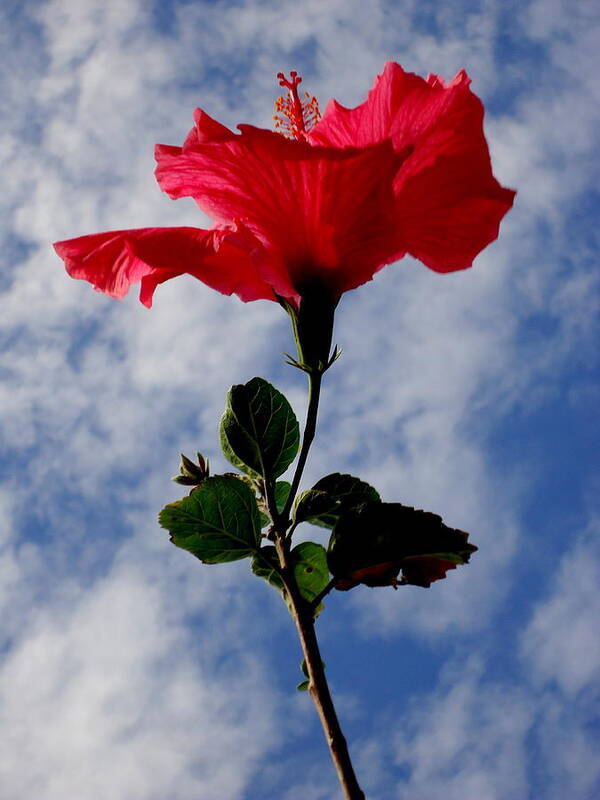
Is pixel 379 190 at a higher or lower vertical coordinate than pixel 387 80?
lower

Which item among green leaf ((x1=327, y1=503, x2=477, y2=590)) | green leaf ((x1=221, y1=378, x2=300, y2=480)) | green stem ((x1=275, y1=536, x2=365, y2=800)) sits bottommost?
green stem ((x1=275, y1=536, x2=365, y2=800))

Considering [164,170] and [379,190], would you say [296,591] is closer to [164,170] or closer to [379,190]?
[379,190]

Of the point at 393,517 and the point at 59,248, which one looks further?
the point at 59,248

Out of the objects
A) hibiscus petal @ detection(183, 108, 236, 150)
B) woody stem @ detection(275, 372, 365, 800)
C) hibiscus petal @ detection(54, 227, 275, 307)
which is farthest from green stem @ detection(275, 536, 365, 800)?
hibiscus petal @ detection(183, 108, 236, 150)

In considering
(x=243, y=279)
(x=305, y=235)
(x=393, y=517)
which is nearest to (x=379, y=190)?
(x=305, y=235)

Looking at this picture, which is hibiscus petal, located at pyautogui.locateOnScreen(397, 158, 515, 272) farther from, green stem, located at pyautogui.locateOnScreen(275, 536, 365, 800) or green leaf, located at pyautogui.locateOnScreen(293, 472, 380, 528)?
green stem, located at pyautogui.locateOnScreen(275, 536, 365, 800)

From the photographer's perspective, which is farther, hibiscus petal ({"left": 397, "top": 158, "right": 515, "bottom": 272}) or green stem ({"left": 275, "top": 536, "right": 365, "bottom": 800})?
hibiscus petal ({"left": 397, "top": 158, "right": 515, "bottom": 272})
